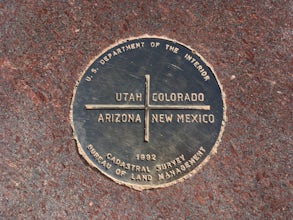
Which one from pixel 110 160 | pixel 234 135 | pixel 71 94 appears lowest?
pixel 110 160

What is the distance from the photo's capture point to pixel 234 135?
293cm

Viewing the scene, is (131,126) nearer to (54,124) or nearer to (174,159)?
(174,159)

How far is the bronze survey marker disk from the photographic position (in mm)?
2920

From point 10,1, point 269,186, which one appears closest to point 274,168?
point 269,186

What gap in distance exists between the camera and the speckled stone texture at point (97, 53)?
2859mm

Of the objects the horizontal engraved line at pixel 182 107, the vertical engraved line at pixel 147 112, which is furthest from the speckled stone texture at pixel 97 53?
the vertical engraved line at pixel 147 112

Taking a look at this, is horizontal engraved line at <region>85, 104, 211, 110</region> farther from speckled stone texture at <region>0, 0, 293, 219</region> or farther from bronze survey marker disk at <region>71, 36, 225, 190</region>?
speckled stone texture at <region>0, 0, 293, 219</region>

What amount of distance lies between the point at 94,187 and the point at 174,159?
0.67 m

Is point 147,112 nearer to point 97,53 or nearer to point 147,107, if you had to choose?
point 147,107

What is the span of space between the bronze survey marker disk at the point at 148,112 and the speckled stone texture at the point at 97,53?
0.09 metres

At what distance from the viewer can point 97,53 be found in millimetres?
3170

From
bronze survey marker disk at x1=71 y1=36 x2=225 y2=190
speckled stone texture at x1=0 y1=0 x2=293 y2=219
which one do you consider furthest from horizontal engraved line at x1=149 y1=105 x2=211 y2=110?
speckled stone texture at x1=0 y1=0 x2=293 y2=219

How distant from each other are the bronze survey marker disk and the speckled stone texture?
9cm

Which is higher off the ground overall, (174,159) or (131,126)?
(131,126)
